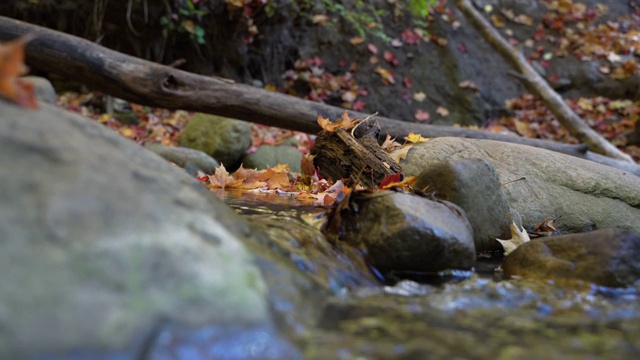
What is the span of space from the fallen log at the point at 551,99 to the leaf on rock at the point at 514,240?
17.0ft

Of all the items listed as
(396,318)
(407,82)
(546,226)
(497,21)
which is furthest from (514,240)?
(497,21)

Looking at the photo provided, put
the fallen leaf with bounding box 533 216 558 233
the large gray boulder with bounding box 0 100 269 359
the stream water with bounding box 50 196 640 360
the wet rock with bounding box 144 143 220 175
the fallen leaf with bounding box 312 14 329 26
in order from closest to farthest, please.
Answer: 1. the large gray boulder with bounding box 0 100 269 359
2. the stream water with bounding box 50 196 640 360
3. the fallen leaf with bounding box 533 216 558 233
4. the wet rock with bounding box 144 143 220 175
5. the fallen leaf with bounding box 312 14 329 26

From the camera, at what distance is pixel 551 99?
7734 mm

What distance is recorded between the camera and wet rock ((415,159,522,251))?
246cm

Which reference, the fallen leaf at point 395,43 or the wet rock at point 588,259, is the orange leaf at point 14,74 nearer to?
the wet rock at point 588,259

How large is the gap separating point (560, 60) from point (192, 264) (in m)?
11.7

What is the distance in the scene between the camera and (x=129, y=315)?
1057 millimetres

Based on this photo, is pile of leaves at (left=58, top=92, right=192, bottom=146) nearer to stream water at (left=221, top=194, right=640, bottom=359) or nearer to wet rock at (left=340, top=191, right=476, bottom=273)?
wet rock at (left=340, top=191, right=476, bottom=273)

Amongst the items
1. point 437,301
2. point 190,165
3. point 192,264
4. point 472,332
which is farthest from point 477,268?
point 190,165

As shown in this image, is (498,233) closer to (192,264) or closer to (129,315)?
(192,264)

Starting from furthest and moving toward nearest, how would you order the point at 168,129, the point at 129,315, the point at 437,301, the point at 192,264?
the point at 168,129
the point at 437,301
the point at 192,264
the point at 129,315

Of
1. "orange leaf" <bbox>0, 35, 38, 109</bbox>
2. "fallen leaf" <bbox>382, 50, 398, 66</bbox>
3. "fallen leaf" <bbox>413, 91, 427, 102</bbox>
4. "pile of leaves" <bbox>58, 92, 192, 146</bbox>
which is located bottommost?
"pile of leaves" <bbox>58, 92, 192, 146</bbox>

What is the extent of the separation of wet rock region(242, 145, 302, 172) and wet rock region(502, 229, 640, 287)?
16.9ft

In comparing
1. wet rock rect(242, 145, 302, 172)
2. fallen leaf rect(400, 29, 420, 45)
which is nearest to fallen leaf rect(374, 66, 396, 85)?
fallen leaf rect(400, 29, 420, 45)
